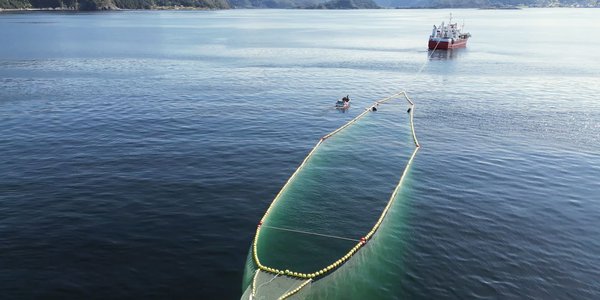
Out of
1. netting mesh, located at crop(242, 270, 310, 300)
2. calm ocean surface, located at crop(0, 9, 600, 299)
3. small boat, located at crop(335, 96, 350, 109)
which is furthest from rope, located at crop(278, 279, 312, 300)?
small boat, located at crop(335, 96, 350, 109)

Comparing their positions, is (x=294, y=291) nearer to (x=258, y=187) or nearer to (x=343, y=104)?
(x=258, y=187)

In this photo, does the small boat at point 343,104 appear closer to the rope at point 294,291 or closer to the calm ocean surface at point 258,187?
the calm ocean surface at point 258,187

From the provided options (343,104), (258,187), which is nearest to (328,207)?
(258,187)

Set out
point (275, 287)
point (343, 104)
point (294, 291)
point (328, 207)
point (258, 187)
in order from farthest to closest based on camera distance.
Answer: point (343, 104)
point (258, 187)
point (328, 207)
point (275, 287)
point (294, 291)

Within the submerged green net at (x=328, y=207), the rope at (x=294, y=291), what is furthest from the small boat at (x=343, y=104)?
the rope at (x=294, y=291)

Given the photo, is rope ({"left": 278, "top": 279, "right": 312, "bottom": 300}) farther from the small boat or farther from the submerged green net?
the small boat

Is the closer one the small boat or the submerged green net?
the submerged green net

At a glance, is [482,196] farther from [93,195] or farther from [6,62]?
[6,62]

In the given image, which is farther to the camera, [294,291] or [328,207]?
[328,207]
